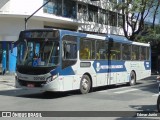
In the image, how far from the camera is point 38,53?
1666cm

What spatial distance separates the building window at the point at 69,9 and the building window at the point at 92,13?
3886mm

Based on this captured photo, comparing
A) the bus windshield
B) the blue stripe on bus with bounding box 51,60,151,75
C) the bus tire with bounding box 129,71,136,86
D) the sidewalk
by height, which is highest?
the bus windshield

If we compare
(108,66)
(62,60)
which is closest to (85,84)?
(62,60)

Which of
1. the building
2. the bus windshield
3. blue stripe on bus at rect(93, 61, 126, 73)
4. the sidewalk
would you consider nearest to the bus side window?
the bus windshield

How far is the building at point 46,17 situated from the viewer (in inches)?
1375

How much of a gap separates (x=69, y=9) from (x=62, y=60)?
83.0ft

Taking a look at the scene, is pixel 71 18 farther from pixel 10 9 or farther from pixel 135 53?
pixel 135 53

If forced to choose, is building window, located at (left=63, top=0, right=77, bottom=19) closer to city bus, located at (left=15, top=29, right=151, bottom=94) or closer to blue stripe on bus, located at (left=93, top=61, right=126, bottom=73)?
blue stripe on bus, located at (left=93, top=61, right=126, bottom=73)

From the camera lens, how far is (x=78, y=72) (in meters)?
18.0

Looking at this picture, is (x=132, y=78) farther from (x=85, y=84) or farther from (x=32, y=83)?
(x=32, y=83)

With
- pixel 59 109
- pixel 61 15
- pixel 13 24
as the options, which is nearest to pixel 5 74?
pixel 13 24

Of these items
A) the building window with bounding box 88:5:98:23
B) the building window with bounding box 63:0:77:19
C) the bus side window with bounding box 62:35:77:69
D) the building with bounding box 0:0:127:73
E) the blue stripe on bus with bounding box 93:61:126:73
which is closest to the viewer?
the bus side window with bounding box 62:35:77:69

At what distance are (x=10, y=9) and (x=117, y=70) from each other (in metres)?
15.7

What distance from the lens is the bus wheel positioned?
1848cm
